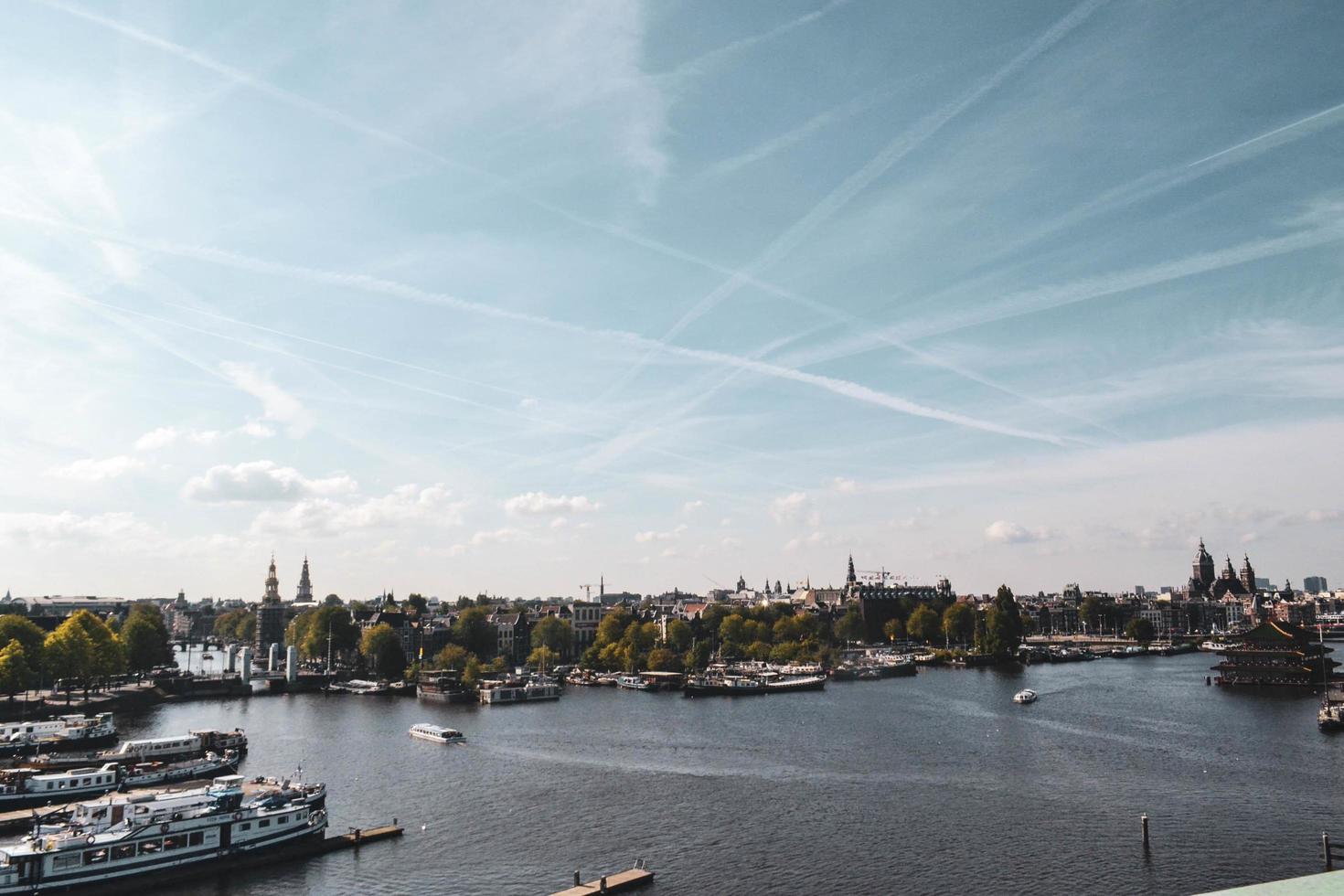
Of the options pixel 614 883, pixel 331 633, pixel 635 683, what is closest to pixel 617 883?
pixel 614 883

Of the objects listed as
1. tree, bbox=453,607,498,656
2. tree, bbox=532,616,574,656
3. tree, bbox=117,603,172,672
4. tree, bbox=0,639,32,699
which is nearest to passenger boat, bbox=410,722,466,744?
tree, bbox=0,639,32,699

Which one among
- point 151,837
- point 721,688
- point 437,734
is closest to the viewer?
point 151,837

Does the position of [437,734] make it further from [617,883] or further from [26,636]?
[26,636]

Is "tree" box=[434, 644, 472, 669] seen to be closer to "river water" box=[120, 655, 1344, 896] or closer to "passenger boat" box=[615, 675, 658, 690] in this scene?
"passenger boat" box=[615, 675, 658, 690]

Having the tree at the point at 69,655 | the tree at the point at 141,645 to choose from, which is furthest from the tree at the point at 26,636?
the tree at the point at 141,645

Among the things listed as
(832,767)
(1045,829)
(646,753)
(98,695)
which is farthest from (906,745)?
(98,695)

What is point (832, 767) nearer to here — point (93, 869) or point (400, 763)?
point (400, 763)

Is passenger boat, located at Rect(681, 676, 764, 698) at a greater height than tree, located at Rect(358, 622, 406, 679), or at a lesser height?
lesser
